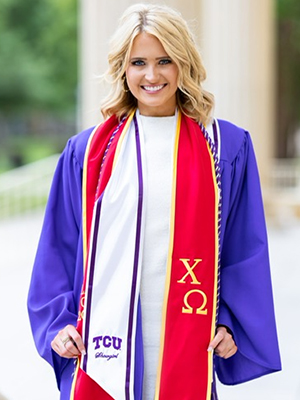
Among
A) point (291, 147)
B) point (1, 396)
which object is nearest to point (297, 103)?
point (291, 147)

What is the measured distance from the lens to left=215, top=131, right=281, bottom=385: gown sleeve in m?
2.63

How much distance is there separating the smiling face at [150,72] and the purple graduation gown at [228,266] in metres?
0.25

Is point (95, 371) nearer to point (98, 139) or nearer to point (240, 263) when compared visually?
point (240, 263)

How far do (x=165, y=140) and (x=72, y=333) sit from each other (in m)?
0.71

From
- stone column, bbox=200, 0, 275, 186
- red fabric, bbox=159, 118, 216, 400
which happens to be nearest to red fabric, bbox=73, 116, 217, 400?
red fabric, bbox=159, 118, 216, 400

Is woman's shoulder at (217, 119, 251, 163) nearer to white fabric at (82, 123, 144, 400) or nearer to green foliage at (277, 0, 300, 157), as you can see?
white fabric at (82, 123, 144, 400)

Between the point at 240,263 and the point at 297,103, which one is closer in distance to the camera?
the point at 240,263

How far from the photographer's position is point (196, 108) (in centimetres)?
265

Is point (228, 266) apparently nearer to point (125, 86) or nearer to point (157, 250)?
point (157, 250)

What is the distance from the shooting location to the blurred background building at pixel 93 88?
7.95m

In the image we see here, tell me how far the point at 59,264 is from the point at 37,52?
27.4m

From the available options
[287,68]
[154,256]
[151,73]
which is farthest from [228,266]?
[287,68]

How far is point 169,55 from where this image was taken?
98.7 inches

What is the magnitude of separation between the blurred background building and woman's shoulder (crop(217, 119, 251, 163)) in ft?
1.18
